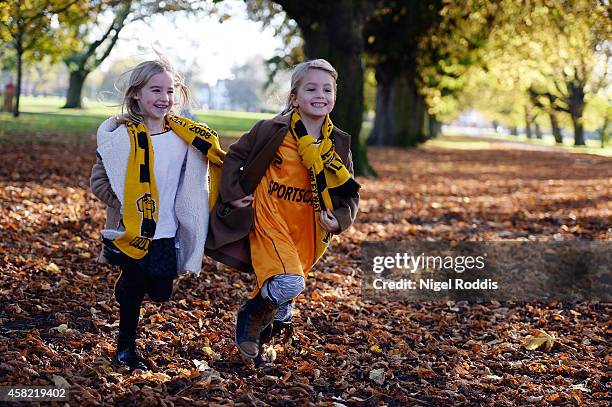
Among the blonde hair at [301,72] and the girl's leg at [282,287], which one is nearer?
the girl's leg at [282,287]

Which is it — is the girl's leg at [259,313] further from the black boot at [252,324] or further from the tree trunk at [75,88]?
the tree trunk at [75,88]

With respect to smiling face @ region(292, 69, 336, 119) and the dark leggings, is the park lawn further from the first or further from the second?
the dark leggings

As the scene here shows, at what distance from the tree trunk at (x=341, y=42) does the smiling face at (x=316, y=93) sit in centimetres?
983

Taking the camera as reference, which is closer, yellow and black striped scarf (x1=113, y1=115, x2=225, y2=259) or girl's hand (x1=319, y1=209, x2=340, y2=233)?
yellow and black striped scarf (x1=113, y1=115, x2=225, y2=259)

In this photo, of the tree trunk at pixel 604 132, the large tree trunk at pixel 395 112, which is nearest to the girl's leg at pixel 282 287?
the large tree trunk at pixel 395 112

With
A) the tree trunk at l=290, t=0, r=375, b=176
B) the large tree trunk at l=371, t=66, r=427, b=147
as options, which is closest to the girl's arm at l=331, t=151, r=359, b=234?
the tree trunk at l=290, t=0, r=375, b=176

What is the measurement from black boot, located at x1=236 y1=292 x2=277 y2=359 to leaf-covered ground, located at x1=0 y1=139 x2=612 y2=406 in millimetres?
169

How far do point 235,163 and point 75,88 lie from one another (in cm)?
4285

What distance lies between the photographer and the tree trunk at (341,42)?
1380cm

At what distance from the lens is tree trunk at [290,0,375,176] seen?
13.8 meters

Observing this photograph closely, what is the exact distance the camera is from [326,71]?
4.14 meters

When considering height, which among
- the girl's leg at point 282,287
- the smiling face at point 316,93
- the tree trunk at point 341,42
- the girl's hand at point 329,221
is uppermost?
the tree trunk at point 341,42

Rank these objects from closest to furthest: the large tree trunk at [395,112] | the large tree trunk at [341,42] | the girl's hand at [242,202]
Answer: the girl's hand at [242,202] < the large tree trunk at [341,42] < the large tree trunk at [395,112]

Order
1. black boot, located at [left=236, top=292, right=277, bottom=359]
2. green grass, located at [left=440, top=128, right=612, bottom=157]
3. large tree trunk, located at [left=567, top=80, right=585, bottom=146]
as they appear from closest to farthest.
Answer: black boot, located at [left=236, top=292, right=277, bottom=359]
green grass, located at [left=440, top=128, right=612, bottom=157]
large tree trunk, located at [left=567, top=80, right=585, bottom=146]
